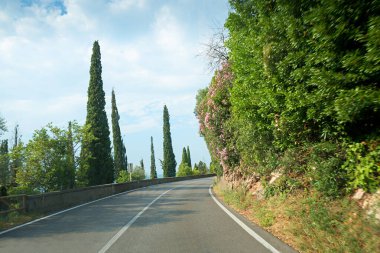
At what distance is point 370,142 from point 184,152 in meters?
79.5

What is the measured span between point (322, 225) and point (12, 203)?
11.9m

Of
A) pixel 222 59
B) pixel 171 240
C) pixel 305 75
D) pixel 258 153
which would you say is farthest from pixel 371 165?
pixel 222 59

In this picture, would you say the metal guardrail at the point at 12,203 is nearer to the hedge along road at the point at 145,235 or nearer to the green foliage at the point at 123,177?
the hedge along road at the point at 145,235

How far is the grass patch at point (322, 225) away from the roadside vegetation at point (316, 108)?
0.02 meters

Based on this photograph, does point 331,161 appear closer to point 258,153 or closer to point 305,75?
point 305,75

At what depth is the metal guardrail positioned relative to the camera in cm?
1310

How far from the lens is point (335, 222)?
666 cm

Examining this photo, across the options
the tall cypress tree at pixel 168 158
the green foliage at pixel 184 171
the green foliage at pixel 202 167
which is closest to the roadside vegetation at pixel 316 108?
the tall cypress tree at pixel 168 158

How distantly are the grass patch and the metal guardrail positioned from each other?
9007 millimetres

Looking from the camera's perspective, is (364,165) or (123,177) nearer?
(364,165)

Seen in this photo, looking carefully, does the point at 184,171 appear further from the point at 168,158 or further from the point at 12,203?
the point at 12,203

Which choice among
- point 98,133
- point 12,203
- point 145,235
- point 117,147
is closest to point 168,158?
point 117,147

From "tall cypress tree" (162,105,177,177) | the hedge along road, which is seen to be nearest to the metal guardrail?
the hedge along road

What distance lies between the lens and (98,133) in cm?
3825
